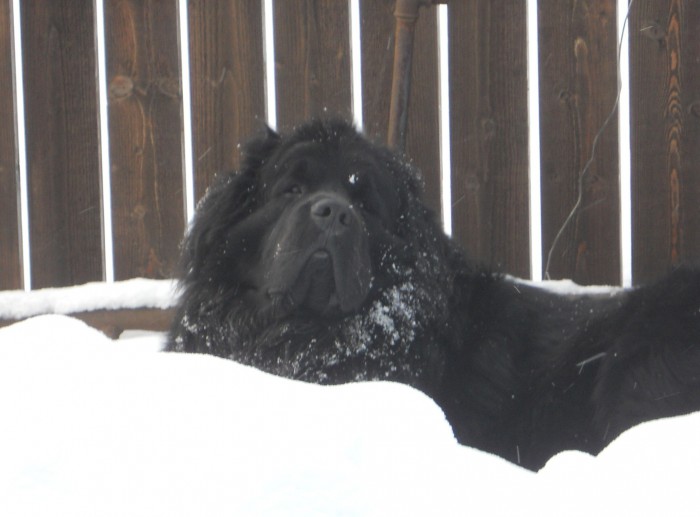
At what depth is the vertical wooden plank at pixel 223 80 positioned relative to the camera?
434cm

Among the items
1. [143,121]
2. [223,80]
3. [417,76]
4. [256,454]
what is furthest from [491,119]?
[256,454]

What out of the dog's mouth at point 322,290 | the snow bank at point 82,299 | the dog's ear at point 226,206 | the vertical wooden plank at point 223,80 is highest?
the vertical wooden plank at point 223,80

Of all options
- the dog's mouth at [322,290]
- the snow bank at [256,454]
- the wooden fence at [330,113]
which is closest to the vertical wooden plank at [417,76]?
the wooden fence at [330,113]

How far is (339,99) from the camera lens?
14.4 ft

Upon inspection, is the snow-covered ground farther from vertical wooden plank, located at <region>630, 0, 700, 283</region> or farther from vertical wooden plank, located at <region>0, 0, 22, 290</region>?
vertical wooden plank, located at <region>0, 0, 22, 290</region>

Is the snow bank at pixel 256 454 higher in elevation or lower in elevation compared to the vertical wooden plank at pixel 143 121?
lower

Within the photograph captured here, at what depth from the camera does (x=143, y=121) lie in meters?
4.38

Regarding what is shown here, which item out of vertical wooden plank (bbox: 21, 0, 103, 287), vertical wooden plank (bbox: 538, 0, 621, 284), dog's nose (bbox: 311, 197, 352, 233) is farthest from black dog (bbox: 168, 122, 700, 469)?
vertical wooden plank (bbox: 21, 0, 103, 287)

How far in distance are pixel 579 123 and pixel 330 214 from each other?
1.72 metres

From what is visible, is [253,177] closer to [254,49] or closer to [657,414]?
[254,49]

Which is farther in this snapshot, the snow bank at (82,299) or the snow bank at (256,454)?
the snow bank at (82,299)

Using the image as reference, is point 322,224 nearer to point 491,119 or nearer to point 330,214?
point 330,214

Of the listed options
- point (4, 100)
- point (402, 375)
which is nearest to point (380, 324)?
point (402, 375)

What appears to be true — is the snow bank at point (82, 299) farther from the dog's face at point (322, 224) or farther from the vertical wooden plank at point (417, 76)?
the vertical wooden plank at point (417, 76)
